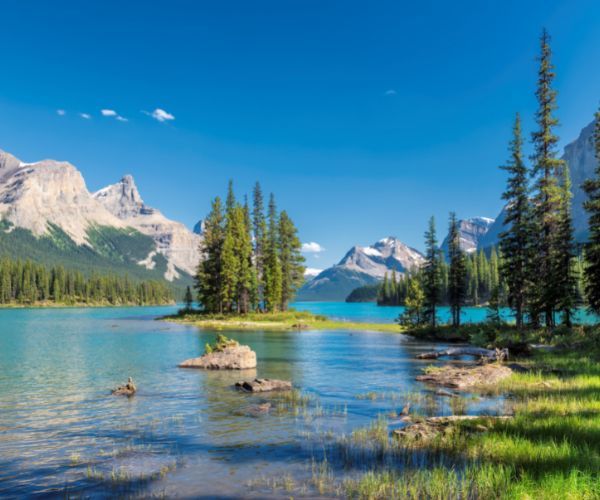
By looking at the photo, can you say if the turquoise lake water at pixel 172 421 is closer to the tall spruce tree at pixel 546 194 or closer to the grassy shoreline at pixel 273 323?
the tall spruce tree at pixel 546 194

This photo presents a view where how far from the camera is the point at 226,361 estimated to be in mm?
31766

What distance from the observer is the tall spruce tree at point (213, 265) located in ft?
297

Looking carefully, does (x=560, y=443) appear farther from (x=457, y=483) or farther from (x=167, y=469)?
(x=167, y=469)

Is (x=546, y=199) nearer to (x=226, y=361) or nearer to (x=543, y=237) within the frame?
(x=543, y=237)

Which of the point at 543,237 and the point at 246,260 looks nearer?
the point at 543,237

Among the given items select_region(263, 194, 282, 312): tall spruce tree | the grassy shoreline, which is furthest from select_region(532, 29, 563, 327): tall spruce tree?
select_region(263, 194, 282, 312): tall spruce tree

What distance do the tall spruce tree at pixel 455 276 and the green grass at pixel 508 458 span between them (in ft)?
149

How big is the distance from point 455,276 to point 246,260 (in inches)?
1679

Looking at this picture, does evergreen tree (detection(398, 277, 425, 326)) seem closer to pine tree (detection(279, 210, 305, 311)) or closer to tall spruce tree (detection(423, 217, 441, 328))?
tall spruce tree (detection(423, 217, 441, 328))

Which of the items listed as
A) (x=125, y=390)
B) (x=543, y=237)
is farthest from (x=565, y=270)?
(x=125, y=390)

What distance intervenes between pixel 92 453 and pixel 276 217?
299 feet

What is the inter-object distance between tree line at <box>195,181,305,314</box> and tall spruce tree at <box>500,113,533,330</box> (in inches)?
2050

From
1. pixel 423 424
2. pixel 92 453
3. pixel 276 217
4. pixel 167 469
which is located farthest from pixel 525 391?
pixel 276 217

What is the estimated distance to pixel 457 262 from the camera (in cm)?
6391
